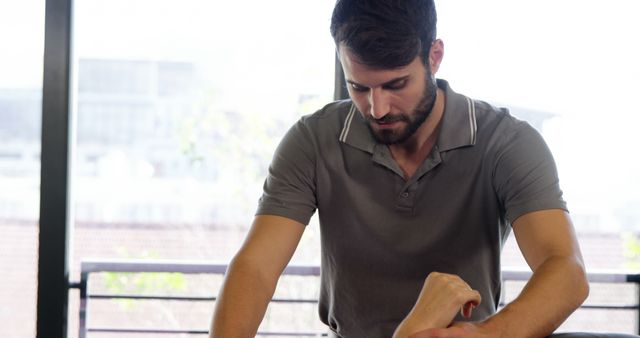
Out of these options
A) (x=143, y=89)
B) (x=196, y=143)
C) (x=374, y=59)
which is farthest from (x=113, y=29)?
(x=374, y=59)

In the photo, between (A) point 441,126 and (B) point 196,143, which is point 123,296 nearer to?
(B) point 196,143

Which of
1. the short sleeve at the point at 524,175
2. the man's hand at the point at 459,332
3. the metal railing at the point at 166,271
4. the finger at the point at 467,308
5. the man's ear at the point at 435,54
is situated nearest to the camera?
the man's hand at the point at 459,332

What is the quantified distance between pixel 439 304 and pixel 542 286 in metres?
0.21

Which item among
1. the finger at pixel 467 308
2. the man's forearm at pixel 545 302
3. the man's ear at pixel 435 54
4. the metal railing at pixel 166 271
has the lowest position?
the metal railing at pixel 166 271

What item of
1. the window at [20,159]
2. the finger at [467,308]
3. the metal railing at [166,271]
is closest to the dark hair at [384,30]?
the finger at [467,308]

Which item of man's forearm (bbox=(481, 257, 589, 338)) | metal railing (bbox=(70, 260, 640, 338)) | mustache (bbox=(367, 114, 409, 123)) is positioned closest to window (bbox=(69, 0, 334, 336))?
metal railing (bbox=(70, 260, 640, 338))

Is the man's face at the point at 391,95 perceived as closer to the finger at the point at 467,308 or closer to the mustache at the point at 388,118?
the mustache at the point at 388,118

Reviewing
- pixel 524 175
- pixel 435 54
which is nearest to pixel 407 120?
pixel 435 54

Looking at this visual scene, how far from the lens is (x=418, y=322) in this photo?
156cm

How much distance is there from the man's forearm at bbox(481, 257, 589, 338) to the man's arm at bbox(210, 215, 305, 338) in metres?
0.49

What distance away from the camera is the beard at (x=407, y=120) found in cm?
185

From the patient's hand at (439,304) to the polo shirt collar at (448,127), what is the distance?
0.41 m

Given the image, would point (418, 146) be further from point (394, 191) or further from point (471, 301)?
point (471, 301)

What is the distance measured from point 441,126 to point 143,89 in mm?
1128
